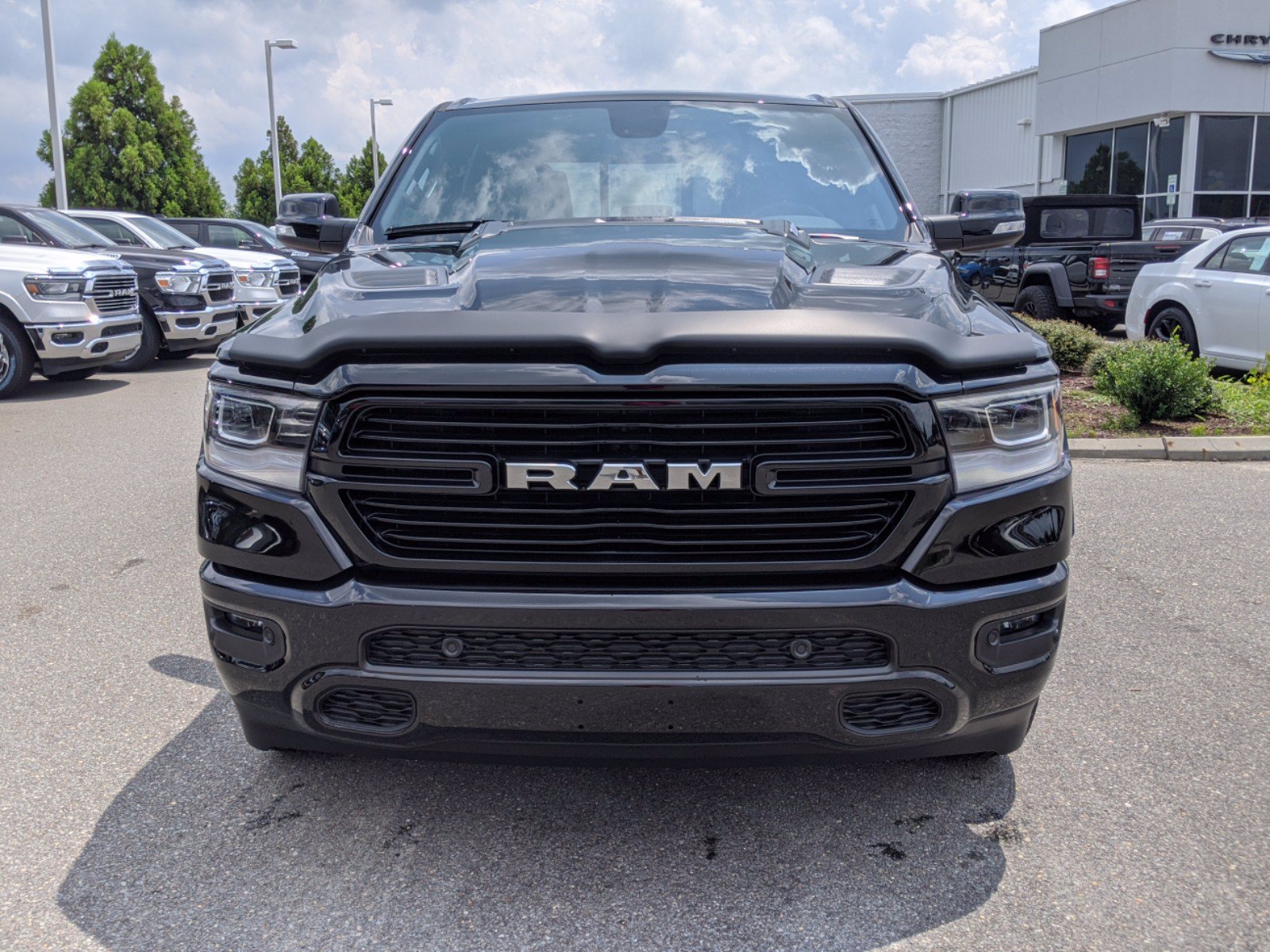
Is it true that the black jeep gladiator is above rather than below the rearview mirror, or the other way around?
below

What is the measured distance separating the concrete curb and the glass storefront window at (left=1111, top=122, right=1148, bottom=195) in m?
22.3

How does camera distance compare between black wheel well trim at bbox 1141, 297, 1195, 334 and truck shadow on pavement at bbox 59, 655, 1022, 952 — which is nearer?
truck shadow on pavement at bbox 59, 655, 1022, 952

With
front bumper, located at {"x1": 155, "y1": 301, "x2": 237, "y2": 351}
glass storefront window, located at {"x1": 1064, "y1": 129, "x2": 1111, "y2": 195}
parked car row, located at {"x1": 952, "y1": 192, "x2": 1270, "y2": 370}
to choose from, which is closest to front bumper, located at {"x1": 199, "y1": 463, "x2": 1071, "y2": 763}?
parked car row, located at {"x1": 952, "y1": 192, "x2": 1270, "y2": 370}

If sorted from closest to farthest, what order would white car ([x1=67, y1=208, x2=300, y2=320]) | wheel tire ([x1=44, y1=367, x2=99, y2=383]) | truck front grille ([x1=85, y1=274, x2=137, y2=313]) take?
truck front grille ([x1=85, y1=274, x2=137, y2=313])
wheel tire ([x1=44, y1=367, x2=99, y2=383])
white car ([x1=67, y1=208, x2=300, y2=320])

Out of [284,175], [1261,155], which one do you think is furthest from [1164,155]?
[284,175]

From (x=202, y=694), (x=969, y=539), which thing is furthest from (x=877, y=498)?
(x=202, y=694)

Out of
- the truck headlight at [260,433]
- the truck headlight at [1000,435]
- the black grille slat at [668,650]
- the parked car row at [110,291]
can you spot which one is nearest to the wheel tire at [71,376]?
the parked car row at [110,291]

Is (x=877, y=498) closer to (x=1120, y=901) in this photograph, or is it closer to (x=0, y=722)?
(x=1120, y=901)

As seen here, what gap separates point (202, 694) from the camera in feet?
12.3

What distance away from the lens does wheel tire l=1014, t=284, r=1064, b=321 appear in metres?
14.2

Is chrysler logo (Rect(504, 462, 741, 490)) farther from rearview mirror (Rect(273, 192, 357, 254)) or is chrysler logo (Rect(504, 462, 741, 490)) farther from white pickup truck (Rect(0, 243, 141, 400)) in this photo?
white pickup truck (Rect(0, 243, 141, 400))

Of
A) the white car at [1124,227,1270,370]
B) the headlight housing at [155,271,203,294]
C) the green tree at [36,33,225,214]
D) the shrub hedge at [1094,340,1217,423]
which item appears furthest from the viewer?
the green tree at [36,33,225,214]

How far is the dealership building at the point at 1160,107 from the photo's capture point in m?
26.7

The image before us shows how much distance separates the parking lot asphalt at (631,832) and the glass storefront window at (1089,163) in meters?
29.0
